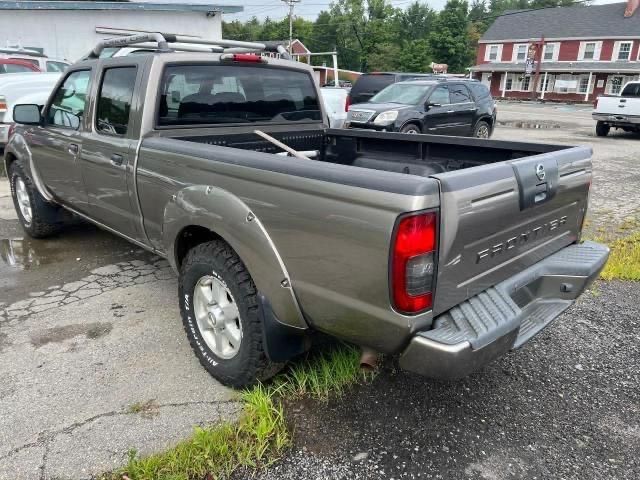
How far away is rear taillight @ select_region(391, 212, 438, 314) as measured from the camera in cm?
197

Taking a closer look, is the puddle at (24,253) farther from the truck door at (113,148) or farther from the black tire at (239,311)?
the black tire at (239,311)

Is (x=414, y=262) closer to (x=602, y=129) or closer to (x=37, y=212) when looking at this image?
(x=37, y=212)

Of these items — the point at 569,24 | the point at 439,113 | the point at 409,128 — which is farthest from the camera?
the point at 569,24

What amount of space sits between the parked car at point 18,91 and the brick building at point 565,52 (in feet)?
141

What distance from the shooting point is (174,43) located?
429 centimetres

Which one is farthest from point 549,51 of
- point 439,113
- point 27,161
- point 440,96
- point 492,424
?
point 492,424

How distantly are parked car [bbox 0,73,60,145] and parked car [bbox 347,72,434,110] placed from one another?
8.94 meters

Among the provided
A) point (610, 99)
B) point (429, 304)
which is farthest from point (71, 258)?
point (610, 99)

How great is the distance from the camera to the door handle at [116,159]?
354 cm

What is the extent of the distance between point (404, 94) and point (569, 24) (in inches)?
1688

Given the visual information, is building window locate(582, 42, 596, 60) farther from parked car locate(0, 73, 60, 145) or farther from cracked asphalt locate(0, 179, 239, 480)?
cracked asphalt locate(0, 179, 239, 480)

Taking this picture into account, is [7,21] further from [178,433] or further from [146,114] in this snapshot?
[178,433]

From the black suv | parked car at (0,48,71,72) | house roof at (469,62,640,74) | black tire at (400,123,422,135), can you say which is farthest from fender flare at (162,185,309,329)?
house roof at (469,62,640,74)

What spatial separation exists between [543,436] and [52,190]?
4403mm
